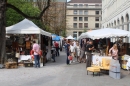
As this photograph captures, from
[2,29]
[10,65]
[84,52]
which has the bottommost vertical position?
[10,65]

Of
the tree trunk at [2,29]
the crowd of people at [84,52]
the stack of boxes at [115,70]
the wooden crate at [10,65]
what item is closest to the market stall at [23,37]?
the tree trunk at [2,29]

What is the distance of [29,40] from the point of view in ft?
59.5

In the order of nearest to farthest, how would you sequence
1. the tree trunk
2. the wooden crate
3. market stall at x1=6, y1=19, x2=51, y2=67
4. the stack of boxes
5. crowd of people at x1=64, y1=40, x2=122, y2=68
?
the stack of boxes, crowd of people at x1=64, y1=40, x2=122, y2=68, the wooden crate, the tree trunk, market stall at x1=6, y1=19, x2=51, y2=67

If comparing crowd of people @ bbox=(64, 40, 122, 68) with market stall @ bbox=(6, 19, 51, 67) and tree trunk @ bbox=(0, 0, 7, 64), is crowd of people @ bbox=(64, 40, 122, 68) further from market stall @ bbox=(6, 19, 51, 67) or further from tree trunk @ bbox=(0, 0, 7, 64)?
tree trunk @ bbox=(0, 0, 7, 64)

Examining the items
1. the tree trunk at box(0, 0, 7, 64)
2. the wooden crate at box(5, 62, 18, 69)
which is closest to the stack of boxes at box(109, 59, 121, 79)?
the wooden crate at box(5, 62, 18, 69)

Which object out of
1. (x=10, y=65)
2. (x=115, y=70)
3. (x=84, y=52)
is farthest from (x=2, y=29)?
(x=115, y=70)

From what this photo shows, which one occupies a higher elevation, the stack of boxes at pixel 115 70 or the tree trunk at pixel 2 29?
the tree trunk at pixel 2 29

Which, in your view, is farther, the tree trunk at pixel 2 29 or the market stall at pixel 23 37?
the market stall at pixel 23 37

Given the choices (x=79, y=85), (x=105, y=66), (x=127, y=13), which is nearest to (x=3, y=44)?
(x=105, y=66)

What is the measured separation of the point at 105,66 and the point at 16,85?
216 inches

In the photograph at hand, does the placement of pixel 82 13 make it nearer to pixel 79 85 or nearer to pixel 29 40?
pixel 29 40

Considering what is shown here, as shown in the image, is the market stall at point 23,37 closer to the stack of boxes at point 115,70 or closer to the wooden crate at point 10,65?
the wooden crate at point 10,65

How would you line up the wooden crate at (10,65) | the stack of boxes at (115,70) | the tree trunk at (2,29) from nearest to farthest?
the stack of boxes at (115,70) → the wooden crate at (10,65) → the tree trunk at (2,29)

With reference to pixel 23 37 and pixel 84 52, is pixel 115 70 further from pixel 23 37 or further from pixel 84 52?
pixel 23 37
